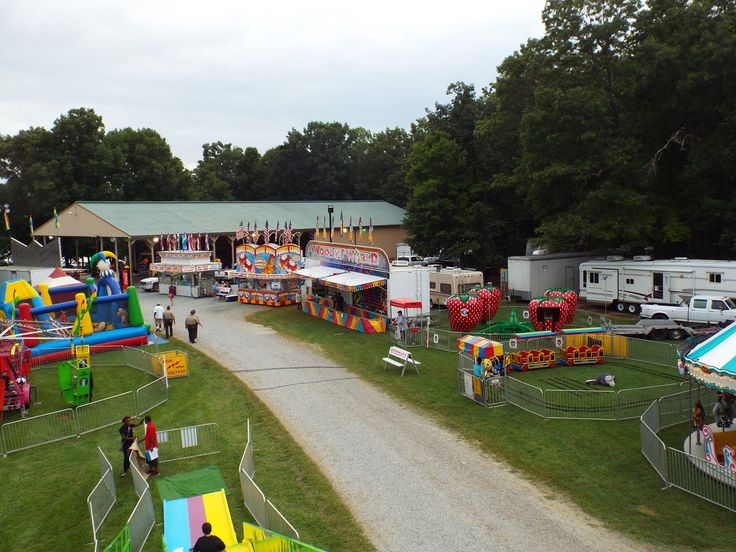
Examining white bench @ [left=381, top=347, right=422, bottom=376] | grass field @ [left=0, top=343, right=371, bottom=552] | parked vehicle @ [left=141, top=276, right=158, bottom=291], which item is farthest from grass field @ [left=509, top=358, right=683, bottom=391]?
parked vehicle @ [left=141, top=276, right=158, bottom=291]

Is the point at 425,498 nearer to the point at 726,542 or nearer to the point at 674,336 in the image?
the point at 726,542

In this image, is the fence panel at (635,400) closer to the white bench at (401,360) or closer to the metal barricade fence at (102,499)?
the white bench at (401,360)

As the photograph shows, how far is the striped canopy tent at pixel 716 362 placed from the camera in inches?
460

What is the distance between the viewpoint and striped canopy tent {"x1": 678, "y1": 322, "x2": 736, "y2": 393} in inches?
460

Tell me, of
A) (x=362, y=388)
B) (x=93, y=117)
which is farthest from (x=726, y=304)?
(x=93, y=117)

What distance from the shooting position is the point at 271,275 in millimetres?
36969

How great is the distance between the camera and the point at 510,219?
4419 centimetres

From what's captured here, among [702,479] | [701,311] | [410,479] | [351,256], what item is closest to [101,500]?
[410,479]

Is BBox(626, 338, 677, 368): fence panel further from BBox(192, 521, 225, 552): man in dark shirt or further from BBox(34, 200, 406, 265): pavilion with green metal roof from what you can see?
BBox(34, 200, 406, 265): pavilion with green metal roof

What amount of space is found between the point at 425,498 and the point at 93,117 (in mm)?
64541

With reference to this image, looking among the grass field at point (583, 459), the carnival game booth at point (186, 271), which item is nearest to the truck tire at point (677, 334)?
the grass field at point (583, 459)

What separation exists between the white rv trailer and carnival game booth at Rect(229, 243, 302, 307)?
1667cm

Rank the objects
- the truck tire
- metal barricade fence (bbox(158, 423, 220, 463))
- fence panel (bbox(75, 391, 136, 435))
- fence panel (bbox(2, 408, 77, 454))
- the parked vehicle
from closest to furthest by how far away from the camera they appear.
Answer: metal barricade fence (bbox(158, 423, 220, 463)), fence panel (bbox(2, 408, 77, 454)), fence panel (bbox(75, 391, 136, 435)), the truck tire, the parked vehicle

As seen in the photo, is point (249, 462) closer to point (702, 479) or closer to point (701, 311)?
point (702, 479)
